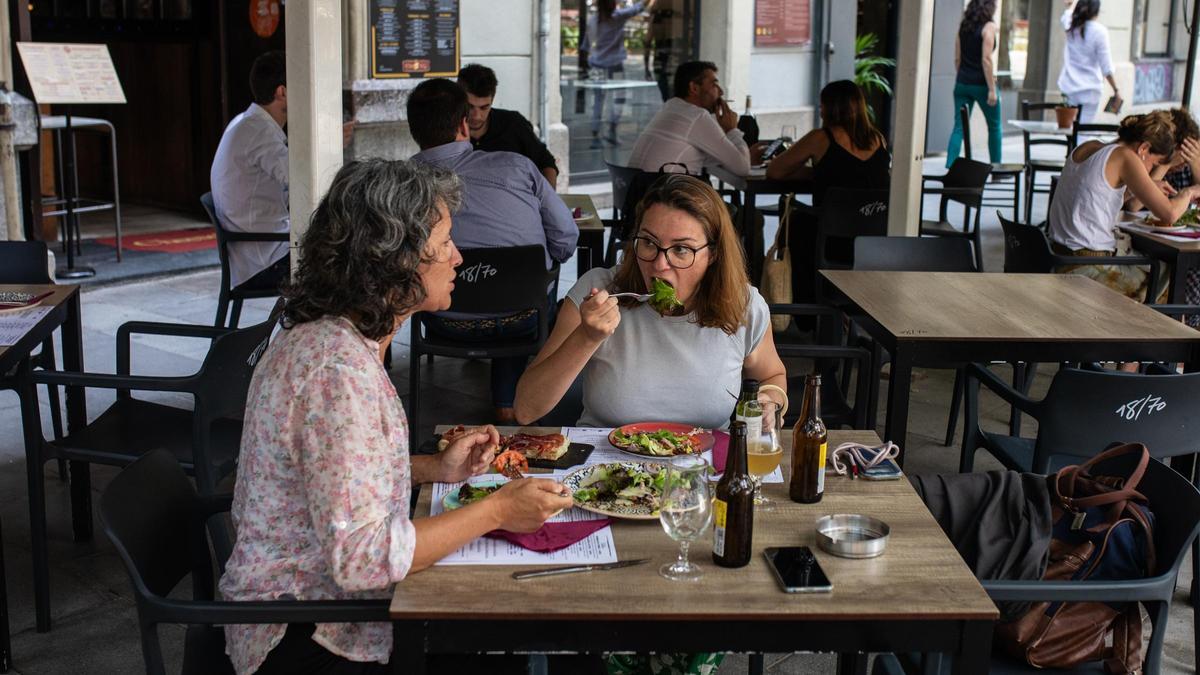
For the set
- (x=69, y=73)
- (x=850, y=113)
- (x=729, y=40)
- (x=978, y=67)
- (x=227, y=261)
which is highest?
(x=729, y=40)

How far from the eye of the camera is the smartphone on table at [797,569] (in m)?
1.96

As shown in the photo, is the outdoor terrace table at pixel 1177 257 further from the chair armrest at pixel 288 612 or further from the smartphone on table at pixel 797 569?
the chair armrest at pixel 288 612

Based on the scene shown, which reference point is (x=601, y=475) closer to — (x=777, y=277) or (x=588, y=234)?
(x=588, y=234)

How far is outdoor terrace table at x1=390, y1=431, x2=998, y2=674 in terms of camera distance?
189 centimetres

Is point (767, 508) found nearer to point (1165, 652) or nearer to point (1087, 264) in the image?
point (1165, 652)

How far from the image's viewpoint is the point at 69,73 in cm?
735

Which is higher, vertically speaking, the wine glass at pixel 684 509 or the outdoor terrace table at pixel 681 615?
the wine glass at pixel 684 509

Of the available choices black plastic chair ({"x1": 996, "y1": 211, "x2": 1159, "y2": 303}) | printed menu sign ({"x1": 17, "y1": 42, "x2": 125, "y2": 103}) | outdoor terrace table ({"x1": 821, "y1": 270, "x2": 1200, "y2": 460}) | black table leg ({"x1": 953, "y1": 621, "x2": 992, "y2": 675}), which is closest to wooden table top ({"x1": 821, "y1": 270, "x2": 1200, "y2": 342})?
outdoor terrace table ({"x1": 821, "y1": 270, "x2": 1200, "y2": 460})

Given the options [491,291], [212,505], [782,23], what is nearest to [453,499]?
[212,505]

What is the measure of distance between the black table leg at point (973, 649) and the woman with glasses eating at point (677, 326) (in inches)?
44.7

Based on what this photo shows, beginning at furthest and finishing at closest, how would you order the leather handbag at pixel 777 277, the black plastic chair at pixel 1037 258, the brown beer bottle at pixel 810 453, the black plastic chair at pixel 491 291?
the leather handbag at pixel 777 277 < the black plastic chair at pixel 1037 258 < the black plastic chair at pixel 491 291 < the brown beer bottle at pixel 810 453

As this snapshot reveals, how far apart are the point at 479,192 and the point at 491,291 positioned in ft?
1.48

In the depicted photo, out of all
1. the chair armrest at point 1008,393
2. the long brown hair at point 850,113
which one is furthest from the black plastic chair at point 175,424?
the long brown hair at point 850,113

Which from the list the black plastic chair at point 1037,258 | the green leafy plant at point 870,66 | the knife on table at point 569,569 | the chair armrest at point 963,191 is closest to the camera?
the knife on table at point 569,569
